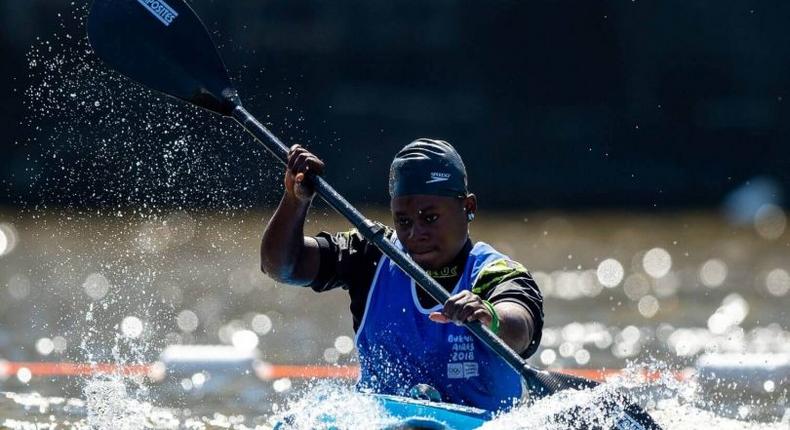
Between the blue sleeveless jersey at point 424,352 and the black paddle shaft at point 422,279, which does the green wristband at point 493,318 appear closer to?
the black paddle shaft at point 422,279

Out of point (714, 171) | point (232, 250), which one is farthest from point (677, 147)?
point (232, 250)

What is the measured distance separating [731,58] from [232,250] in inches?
235

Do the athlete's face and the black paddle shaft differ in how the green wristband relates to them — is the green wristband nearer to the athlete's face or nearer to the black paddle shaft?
the black paddle shaft

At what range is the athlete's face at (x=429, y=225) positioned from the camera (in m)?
5.17

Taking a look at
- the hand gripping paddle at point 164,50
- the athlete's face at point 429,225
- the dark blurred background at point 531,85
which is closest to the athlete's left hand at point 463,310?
the athlete's face at point 429,225

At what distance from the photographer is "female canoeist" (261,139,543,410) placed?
16.9 feet

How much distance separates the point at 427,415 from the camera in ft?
15.1

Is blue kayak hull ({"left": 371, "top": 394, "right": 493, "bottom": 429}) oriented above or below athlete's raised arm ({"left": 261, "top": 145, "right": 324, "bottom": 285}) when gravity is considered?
below

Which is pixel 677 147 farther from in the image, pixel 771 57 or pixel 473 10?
pixel 473 10

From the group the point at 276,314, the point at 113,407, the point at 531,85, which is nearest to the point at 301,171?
the point at 113,407

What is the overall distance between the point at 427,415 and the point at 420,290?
78cm

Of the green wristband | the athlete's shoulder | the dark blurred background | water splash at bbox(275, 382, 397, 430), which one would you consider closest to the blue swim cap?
the athlete's shoulder

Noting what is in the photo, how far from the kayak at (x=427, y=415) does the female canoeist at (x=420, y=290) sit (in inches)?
13.8

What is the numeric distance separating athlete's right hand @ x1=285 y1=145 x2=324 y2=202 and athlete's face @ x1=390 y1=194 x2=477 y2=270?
27 cm
